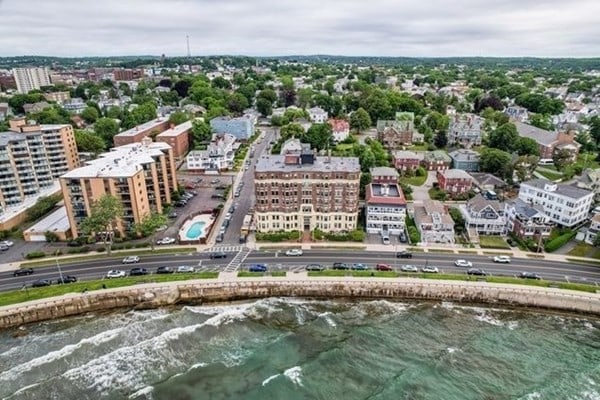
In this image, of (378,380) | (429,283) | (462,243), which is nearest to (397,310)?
(429,283)

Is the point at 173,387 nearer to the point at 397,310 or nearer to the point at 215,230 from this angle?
the point at 397,310

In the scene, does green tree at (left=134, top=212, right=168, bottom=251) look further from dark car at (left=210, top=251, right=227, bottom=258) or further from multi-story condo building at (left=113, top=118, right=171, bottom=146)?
multi-story condo building at (left=113, top=118, right=171, bottom=146)

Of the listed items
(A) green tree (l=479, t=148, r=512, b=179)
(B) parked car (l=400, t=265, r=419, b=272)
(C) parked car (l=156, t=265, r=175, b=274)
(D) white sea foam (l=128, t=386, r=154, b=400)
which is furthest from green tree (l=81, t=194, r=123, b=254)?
(A) green tree (l=479, t=148, r=512, b=179)

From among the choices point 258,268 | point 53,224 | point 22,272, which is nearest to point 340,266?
point 258,268

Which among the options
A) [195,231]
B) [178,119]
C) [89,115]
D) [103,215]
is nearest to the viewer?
[103,215]

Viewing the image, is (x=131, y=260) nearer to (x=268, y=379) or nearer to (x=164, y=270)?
(x=164, y=270)

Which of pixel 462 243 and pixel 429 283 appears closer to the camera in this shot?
pixel 429 283

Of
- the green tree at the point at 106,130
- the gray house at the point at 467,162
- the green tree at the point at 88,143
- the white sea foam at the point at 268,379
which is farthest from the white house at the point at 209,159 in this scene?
the white sea foam at the point at 268,379
